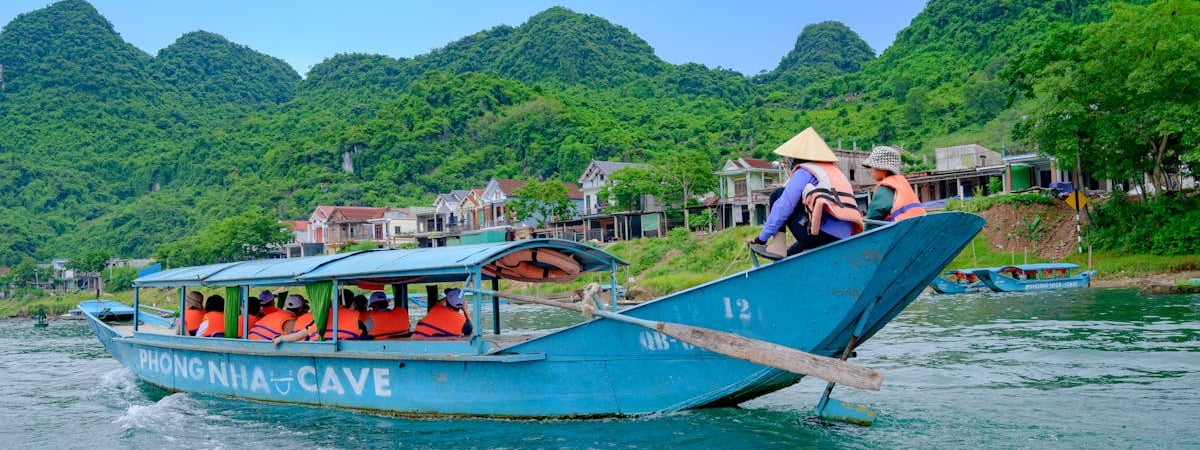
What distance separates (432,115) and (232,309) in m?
83.4

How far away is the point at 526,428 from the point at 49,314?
5785cm

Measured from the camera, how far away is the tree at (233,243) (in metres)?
63.7

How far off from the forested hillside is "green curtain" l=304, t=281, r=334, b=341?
52487 mm

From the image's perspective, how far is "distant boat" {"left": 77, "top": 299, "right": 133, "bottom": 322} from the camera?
64.9ft

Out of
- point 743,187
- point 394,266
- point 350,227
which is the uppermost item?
point 743,187

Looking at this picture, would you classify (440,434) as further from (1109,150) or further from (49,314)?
(49,314)

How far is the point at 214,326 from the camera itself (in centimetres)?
1254

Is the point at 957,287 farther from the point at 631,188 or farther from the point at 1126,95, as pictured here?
the point at 631,188

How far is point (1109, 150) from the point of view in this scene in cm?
2927

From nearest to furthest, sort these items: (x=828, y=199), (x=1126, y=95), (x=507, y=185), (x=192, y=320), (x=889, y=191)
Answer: (x=828, y=199)
(x=889, y=191)
(x=192, y=320)
(x=1126, y=95)
(x=507, y=185)

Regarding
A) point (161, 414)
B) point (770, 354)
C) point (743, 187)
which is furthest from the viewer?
point (743, 187)

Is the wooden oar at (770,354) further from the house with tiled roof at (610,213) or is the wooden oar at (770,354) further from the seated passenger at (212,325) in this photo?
the house with tiled roof at (610,213)

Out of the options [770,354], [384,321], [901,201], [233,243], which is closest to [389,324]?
[384,321]

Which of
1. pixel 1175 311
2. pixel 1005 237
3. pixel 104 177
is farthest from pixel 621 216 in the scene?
pixel 104 177
